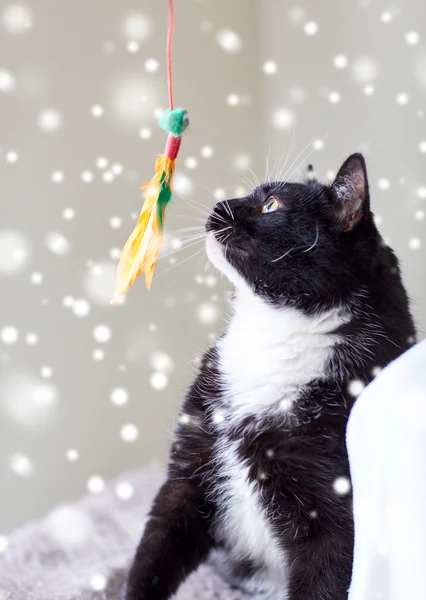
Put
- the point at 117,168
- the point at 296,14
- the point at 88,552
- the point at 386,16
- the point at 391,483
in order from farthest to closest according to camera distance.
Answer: the point at 296,14, the point at 117,168, the point at 386,16, the point at 88,552, the point at 391,483

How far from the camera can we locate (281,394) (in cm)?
88

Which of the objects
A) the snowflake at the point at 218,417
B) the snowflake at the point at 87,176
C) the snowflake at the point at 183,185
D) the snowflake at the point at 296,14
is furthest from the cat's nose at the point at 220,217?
the snowflake at the point at 296,14

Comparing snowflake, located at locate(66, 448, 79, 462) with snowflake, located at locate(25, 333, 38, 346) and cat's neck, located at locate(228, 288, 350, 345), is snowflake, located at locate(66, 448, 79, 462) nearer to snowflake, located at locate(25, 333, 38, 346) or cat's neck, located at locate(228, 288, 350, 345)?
snowflake, located at locate(25, 333, 38, 346)

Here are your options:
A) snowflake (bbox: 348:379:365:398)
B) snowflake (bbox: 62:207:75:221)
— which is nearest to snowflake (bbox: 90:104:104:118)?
snowflake (bbox: 62:207:75:221)

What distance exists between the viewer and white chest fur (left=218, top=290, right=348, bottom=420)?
2.91 ft

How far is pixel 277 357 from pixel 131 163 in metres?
0.88

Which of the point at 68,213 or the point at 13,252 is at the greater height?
the point at 68,213

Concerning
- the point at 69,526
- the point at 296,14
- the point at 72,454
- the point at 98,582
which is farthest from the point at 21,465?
the point at 296,14

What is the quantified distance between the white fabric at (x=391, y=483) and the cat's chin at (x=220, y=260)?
0.33 metres

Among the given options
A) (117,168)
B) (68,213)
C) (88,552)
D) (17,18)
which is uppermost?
(17,18)

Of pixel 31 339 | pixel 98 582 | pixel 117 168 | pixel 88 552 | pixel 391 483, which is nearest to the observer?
pixel 391 483

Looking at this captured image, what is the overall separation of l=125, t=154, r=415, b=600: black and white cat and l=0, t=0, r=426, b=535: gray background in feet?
1.30

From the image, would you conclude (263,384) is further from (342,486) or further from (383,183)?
(383,183)

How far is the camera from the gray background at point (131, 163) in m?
1.41
